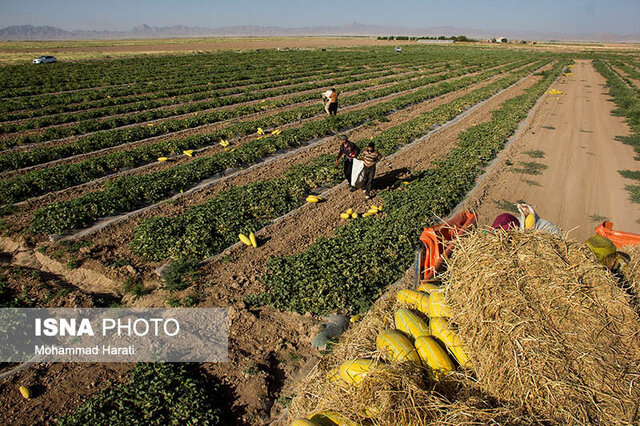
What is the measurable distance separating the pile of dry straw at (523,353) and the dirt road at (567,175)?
1.93 meters

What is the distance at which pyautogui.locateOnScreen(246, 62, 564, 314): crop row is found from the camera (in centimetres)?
610

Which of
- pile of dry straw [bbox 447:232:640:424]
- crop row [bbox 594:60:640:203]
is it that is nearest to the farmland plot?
pile of dry straw [bbox 447:232:640:424]

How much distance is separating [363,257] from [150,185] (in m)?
6.54

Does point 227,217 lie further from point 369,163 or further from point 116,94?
point 116,94

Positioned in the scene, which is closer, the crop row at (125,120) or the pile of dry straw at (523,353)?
the pile of dry straw at (523,353)

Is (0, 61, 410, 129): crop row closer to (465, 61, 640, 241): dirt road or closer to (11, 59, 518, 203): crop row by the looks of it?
(11, 59, 518, 203): crop row

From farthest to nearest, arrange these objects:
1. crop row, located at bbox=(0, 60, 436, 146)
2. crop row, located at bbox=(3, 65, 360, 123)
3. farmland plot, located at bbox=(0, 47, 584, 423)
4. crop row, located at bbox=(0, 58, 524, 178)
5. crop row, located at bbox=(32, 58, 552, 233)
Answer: crop row, located at bbox=(3, 65, 360, 123) < crop row, located at bbox=(0, 60, 436, 146) < crop row, located at bbox=(0, 58, 524, 178) < crop row, located at bbox=(32, 58, 552, 233) < farmland plot, located at bbox=(0, 47, 584, 423)

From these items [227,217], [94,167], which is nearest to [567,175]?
[227,217]

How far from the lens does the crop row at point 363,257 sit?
610cm

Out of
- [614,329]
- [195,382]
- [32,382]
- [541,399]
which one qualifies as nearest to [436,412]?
[541,399]

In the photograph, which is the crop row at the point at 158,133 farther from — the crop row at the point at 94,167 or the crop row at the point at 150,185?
the crop row at the point at 150,185

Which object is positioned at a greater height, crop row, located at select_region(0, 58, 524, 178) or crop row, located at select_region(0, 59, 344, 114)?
crop row, located at select_region(0, 59, 344, 114)

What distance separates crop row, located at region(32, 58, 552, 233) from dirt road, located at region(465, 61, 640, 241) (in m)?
7.44

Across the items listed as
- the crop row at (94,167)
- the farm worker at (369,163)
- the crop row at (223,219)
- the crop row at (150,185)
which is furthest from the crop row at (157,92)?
the farm worker at (369,163)
